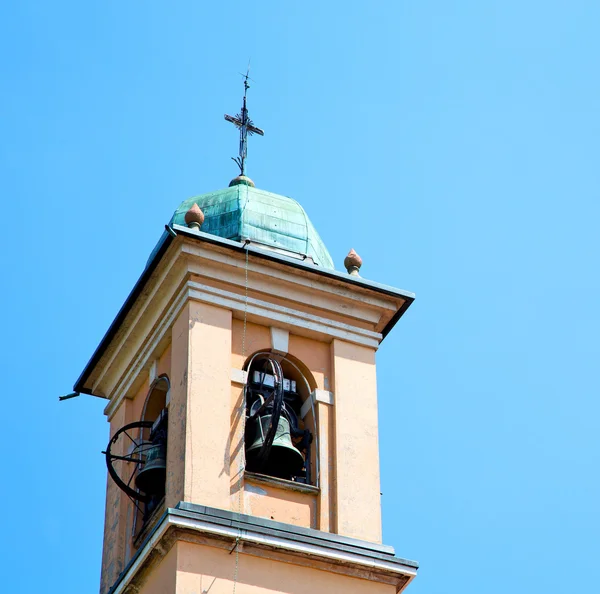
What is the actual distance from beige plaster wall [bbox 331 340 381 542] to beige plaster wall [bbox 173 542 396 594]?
2.11ft

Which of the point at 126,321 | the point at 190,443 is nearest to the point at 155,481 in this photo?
the point at 190,443

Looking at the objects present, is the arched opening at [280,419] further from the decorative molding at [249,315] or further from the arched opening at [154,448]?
the arched opening at [154,448]

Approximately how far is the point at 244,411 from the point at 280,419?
16.3 inches

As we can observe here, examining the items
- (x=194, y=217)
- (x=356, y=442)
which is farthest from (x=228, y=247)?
(x=356, y=442)

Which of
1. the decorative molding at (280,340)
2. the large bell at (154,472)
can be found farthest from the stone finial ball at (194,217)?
the large bell at (154,472)

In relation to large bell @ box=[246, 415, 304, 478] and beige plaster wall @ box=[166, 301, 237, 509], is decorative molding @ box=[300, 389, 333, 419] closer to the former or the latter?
large bell @ box=[246, 415, 304, 478]

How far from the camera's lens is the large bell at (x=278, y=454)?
1920 cm

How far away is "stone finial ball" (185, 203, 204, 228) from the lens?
66.7 ft

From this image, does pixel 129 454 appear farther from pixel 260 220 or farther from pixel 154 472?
pixel 260 220

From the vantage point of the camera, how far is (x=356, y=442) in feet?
64.9

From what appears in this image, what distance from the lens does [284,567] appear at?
18.3m

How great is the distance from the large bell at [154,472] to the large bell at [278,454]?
972 mm

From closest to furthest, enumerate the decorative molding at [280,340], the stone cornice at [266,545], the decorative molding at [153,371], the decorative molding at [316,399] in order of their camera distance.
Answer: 1. the stone cornice at [266,545]
2. the decorative molding at [316,399]
3. the decorative molding at [280,340]
4. the decorative molding at [153,371]

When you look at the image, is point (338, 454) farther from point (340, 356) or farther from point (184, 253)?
point (184, 253)
